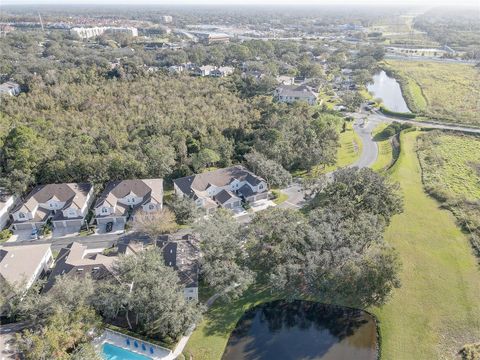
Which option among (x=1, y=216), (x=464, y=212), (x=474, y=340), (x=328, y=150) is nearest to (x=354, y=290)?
(x=474, y=340)

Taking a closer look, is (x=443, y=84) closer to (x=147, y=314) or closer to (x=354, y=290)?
(x=354, y=290)

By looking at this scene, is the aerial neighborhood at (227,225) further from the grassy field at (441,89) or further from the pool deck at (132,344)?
the grassy field at (441,89)

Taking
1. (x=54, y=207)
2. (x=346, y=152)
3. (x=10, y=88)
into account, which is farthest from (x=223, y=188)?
(x=10, y=88)

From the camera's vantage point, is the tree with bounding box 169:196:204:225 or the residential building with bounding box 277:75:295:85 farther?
the residential building with bounding box 277:75:295:85

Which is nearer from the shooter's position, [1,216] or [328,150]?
[1,216]

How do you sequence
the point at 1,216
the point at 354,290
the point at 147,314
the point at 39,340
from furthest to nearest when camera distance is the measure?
the point at 1,216 → the point at 354,290 → the point at 147,314 → the point at 39,340

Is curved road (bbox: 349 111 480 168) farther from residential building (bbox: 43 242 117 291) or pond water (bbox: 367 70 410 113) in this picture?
residential building (bbox: 43 242 117 291)

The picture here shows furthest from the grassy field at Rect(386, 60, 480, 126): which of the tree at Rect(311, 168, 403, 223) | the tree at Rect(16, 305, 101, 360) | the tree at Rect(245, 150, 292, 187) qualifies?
the tree at Rect(16, 305, 101, 360)
